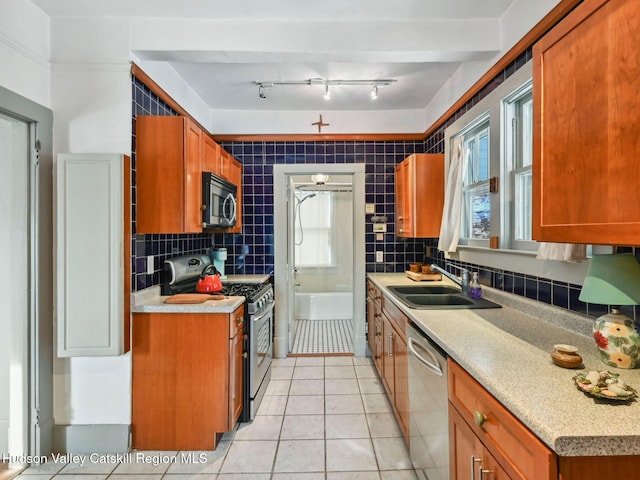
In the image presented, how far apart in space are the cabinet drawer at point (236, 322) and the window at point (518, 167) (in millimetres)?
1786

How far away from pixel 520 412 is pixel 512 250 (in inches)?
50.8

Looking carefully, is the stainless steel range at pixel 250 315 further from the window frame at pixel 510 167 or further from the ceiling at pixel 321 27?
the window frame at pixel 510 167

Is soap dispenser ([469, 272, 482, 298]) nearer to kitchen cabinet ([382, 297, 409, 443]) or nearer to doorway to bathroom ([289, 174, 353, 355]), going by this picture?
kitchen cabinet ([382, 297, 409, 443])

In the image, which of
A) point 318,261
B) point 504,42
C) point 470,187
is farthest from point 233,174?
point 318,261

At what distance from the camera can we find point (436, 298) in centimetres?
239

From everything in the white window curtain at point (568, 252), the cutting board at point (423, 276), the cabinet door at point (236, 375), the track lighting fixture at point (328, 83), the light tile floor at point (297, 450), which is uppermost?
the track lighting fixture at point (328, 83)

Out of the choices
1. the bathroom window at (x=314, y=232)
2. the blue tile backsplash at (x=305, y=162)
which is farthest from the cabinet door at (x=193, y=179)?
the bathroom window at (x=314, y=232)

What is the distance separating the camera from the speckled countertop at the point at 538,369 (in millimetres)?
731

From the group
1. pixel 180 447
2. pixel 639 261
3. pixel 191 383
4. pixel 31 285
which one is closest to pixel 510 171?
pixel 639 261

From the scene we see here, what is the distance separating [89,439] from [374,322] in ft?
7.39

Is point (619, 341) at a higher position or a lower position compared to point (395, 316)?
higher

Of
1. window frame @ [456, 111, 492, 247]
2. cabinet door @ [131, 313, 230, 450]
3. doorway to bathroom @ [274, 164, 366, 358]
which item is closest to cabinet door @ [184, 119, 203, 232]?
cabinet door @ [131, 313, 230, 450]

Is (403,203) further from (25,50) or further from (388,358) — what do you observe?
(25,50)

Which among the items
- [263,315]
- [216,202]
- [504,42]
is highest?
[504,42]
